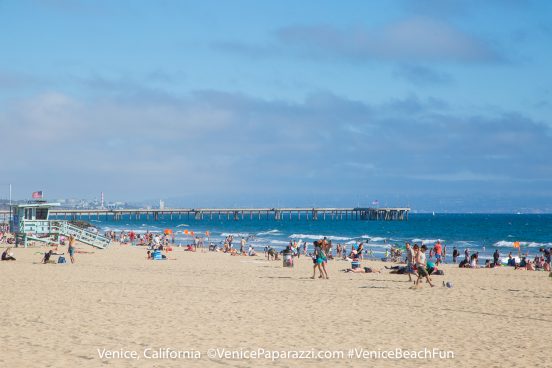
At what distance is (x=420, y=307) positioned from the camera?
13.6 m

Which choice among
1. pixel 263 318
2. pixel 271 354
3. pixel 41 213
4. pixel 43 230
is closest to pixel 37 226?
pixel 43 230

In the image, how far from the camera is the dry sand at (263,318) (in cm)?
867

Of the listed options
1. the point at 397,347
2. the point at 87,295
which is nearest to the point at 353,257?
the point at 87,295

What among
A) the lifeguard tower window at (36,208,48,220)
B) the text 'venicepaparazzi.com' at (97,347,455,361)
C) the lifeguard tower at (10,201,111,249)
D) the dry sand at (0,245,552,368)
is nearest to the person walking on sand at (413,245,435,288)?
the dry sand at (0,245,552,368)

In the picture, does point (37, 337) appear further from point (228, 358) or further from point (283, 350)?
point (283, 350)

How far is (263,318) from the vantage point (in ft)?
38.5

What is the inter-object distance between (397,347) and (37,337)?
5.49 meters

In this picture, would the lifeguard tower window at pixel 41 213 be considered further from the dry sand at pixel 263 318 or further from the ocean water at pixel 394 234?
the ocean water at pixel 394 234

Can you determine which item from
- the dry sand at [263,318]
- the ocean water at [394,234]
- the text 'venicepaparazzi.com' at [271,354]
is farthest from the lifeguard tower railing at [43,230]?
the text 'venicepaparazzi.com' at [271,354]

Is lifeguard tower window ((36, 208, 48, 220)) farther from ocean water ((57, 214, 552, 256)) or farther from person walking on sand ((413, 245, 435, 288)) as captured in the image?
person walking on sand ((413, 245, 435, 288))

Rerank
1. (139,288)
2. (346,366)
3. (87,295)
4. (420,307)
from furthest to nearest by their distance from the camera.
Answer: (139,288) → (87,295) → (420,307) → (346,366)

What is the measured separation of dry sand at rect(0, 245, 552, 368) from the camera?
8672 millimetres

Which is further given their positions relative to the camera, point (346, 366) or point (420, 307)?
point (420, 307)

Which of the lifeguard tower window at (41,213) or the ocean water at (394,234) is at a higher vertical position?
the lifeguard tower window at (41,213)
